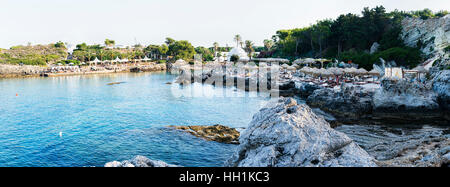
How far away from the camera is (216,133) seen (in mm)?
14750

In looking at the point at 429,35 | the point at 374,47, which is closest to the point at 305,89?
the point at 429,35

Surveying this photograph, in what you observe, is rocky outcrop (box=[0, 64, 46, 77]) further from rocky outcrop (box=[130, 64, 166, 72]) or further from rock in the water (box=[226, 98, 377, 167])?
rock in the water (box=[226, 98, 377, 167])

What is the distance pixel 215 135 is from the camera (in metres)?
14.4

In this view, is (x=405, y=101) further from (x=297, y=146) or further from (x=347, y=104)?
(x=297, y=146)

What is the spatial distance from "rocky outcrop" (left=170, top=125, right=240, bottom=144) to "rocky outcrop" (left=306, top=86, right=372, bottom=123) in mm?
7275

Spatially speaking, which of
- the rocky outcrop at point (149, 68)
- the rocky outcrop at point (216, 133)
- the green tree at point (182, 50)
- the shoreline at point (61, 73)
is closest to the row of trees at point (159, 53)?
the green tree at point (182, 50)

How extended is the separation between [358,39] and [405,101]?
3125 cm

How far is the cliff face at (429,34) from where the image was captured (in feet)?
102

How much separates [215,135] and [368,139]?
7.39m

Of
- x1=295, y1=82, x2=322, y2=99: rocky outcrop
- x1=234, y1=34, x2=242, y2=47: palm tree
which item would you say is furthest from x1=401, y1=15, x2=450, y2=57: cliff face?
x1=234, y1=34, x2=242, y2=47: palm tree

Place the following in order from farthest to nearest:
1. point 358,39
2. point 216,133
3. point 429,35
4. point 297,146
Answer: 1. point 358,39
2. point 429,35
3. point 216,133
4. point 297,146

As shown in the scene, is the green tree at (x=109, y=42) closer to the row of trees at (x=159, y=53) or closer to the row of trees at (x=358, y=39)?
the row of trees at (x=159, y=53)
